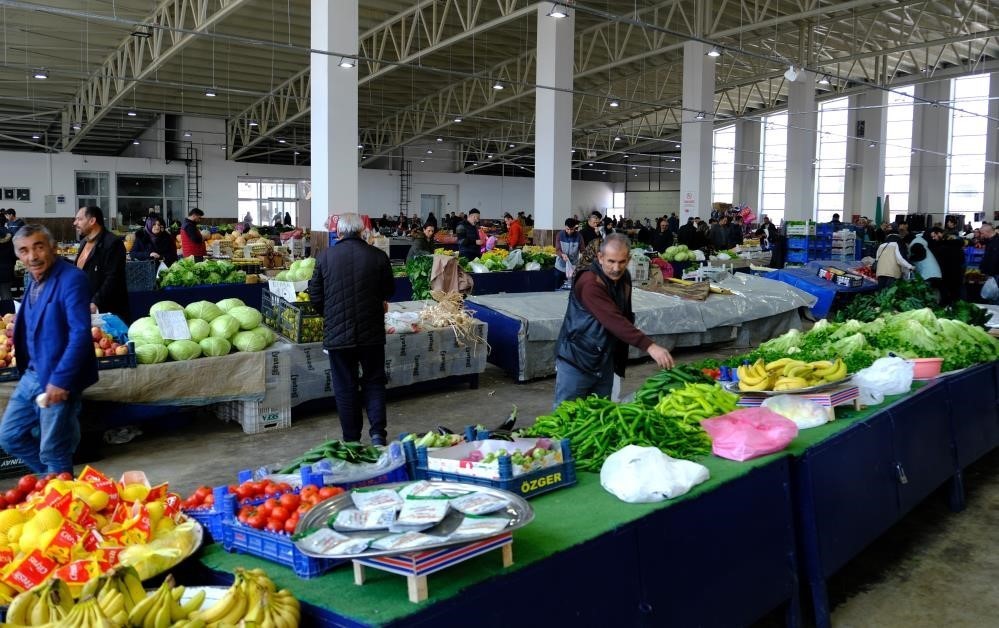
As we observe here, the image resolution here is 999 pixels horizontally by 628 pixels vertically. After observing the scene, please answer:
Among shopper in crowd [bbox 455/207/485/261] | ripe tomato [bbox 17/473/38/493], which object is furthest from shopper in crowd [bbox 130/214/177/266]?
ripe tomato [bbox 17/473/38/493]

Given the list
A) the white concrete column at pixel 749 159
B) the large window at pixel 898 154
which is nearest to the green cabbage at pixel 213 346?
the large window at pixel 898 154

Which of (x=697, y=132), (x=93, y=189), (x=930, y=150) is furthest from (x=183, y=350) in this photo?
(x=930, y=150)

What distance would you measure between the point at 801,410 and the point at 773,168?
105 ft

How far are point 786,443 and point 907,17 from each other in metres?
21.5

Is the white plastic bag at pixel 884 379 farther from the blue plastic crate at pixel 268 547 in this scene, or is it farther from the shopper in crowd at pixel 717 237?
the shopper in crowd at pixel 717 237

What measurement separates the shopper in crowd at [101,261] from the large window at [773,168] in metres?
30.3

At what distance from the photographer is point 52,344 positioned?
3.77 meters

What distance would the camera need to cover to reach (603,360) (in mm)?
4285

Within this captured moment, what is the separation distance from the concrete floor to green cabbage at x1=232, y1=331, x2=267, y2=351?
642mm

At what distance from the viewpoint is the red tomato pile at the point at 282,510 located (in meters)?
2.24

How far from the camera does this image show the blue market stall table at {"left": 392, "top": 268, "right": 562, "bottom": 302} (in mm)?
10906

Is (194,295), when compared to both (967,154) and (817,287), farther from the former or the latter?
(967,154)

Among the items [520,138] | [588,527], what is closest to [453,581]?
[588,527]

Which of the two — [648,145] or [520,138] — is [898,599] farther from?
[648,145]
